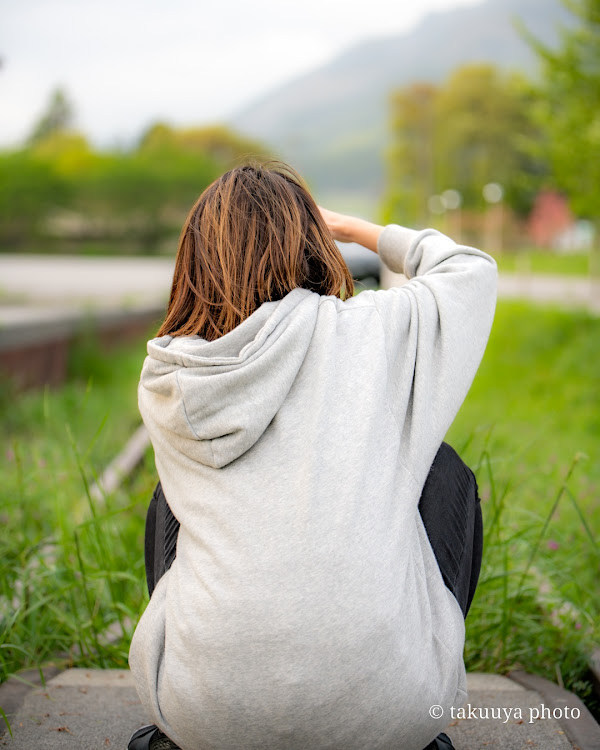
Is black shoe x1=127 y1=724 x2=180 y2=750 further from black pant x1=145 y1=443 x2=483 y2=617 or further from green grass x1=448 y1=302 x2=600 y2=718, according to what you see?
green grass x1=448 y1=302 x2=600 y2=718

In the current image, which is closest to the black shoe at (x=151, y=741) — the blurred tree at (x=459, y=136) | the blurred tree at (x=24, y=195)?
the blurred tree at (x=24, y=195)

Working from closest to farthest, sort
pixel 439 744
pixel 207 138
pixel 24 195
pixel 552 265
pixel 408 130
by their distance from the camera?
pixel 439 744
pixel 24 195
pixel 552 265
pixel 408 130
pixel 207 138

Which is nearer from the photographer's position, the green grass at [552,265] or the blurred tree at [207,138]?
the green grass at [552,265]

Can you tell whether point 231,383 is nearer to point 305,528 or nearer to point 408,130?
point 305,528

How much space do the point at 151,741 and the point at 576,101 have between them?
26.2ft

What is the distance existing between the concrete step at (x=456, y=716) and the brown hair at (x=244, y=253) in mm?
1119

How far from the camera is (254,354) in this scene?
1486 millimetres

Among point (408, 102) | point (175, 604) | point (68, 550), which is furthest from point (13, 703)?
point (408, 102)

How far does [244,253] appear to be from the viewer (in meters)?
1.65

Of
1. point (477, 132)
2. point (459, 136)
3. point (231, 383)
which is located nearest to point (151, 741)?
point (231, 383)

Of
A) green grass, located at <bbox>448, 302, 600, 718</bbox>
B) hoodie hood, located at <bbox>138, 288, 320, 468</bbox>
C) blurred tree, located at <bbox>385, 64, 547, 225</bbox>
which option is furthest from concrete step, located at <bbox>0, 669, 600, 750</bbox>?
blurred tree, located at <bbox>385, 64, 547, 225</bbox>

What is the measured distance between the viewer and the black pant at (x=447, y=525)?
65.8 inches

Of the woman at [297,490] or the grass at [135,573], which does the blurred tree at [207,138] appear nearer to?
the grass at [135,573]

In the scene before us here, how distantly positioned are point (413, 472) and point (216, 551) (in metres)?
0.38
